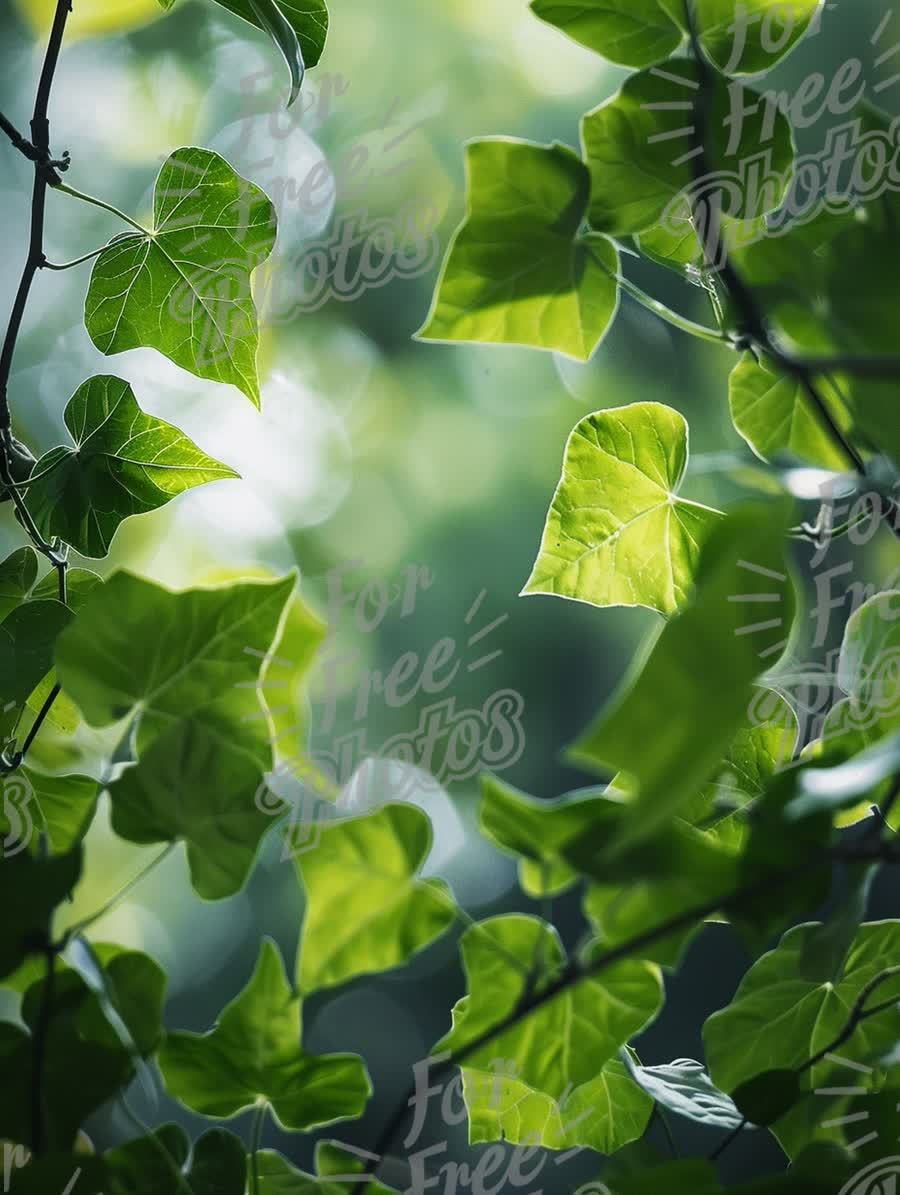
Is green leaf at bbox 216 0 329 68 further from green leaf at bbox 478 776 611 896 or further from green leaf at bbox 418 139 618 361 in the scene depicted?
green leaf at bbox 478 776 611 896

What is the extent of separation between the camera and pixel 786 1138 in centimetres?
26

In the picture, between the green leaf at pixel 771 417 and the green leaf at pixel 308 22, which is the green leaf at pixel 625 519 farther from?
the green leaf at pixel 308 22

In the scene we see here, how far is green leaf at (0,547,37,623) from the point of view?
343mm

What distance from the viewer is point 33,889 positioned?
0.64 ft

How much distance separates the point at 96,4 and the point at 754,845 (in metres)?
1.94

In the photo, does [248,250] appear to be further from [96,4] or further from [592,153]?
[96,4]

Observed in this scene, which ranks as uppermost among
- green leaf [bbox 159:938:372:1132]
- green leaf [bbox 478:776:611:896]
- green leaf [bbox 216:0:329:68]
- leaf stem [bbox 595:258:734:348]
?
green leaf [bbox 216:0:329:68]

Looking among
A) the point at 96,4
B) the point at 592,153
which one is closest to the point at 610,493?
the point at 592,153

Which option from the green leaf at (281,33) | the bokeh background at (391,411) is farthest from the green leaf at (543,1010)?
the bokeh background at (391,411)

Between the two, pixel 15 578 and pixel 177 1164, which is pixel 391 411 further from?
pixel 177 1164

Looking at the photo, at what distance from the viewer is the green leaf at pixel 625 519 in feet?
1.02

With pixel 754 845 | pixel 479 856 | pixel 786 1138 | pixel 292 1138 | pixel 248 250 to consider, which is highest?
pixel 248 250

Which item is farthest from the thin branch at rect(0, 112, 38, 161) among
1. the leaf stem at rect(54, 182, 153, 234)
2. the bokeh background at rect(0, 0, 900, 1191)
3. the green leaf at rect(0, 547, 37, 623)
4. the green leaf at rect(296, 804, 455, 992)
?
the bokeh background at rect(0, 0, 900, 1191)

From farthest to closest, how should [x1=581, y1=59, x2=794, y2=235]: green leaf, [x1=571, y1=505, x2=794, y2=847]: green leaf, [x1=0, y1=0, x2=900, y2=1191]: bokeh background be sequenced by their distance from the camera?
[x1=0, y1=0, x2=900, y2=1191]: bokeh background < [x1=581, y1=59, x2=794, y2=235]: green leaf < [x1=571, y1=505, x2=794, y2=847]: green leaf
